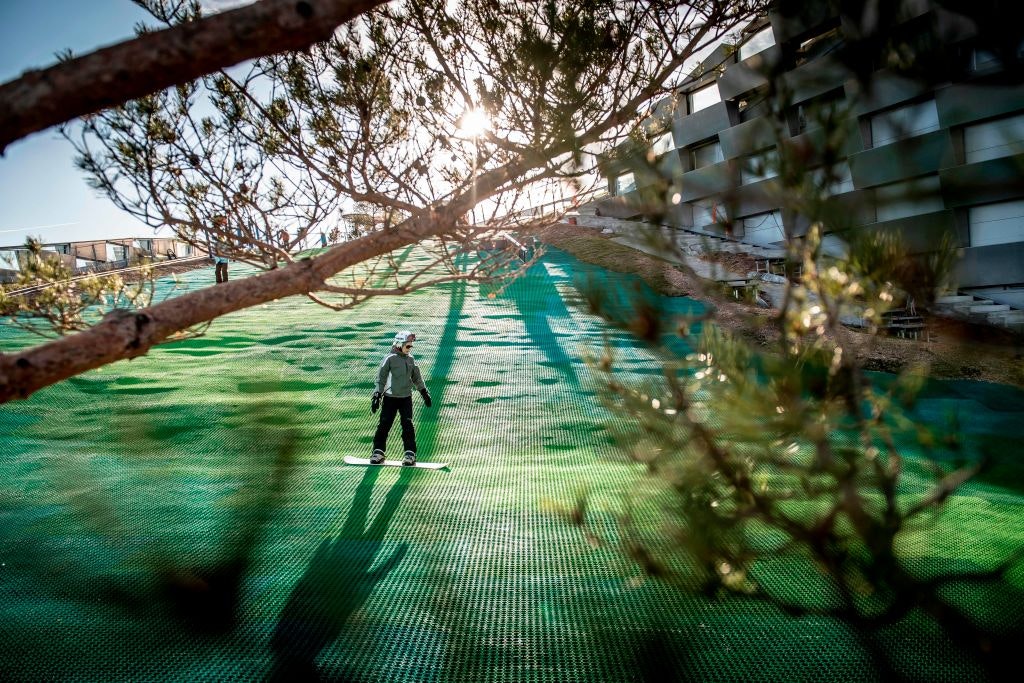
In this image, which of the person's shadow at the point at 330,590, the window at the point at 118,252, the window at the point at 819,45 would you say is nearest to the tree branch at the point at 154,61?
the window at the point at 819,45

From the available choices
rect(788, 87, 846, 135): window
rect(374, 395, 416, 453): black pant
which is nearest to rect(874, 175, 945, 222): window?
rect(788, 87, 846, 135): window

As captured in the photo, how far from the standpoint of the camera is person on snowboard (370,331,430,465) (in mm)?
6371

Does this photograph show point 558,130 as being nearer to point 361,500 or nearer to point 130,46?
point 130,46

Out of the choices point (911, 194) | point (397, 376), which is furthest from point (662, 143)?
point (397, 376)

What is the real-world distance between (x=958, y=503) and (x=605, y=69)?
437 cm

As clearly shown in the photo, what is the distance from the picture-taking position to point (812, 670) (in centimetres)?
302

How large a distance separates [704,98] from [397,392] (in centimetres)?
1508

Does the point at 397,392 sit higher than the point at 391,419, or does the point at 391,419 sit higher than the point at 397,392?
the point at 397,392

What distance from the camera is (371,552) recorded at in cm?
430

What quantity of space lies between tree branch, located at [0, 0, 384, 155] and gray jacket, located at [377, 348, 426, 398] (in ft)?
16.4

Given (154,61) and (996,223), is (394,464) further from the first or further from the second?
(996,223)

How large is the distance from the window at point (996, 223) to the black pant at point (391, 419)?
1140 cm

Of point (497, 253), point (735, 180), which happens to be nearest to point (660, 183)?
point (735, 180)

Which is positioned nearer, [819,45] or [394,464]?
[819,45]
